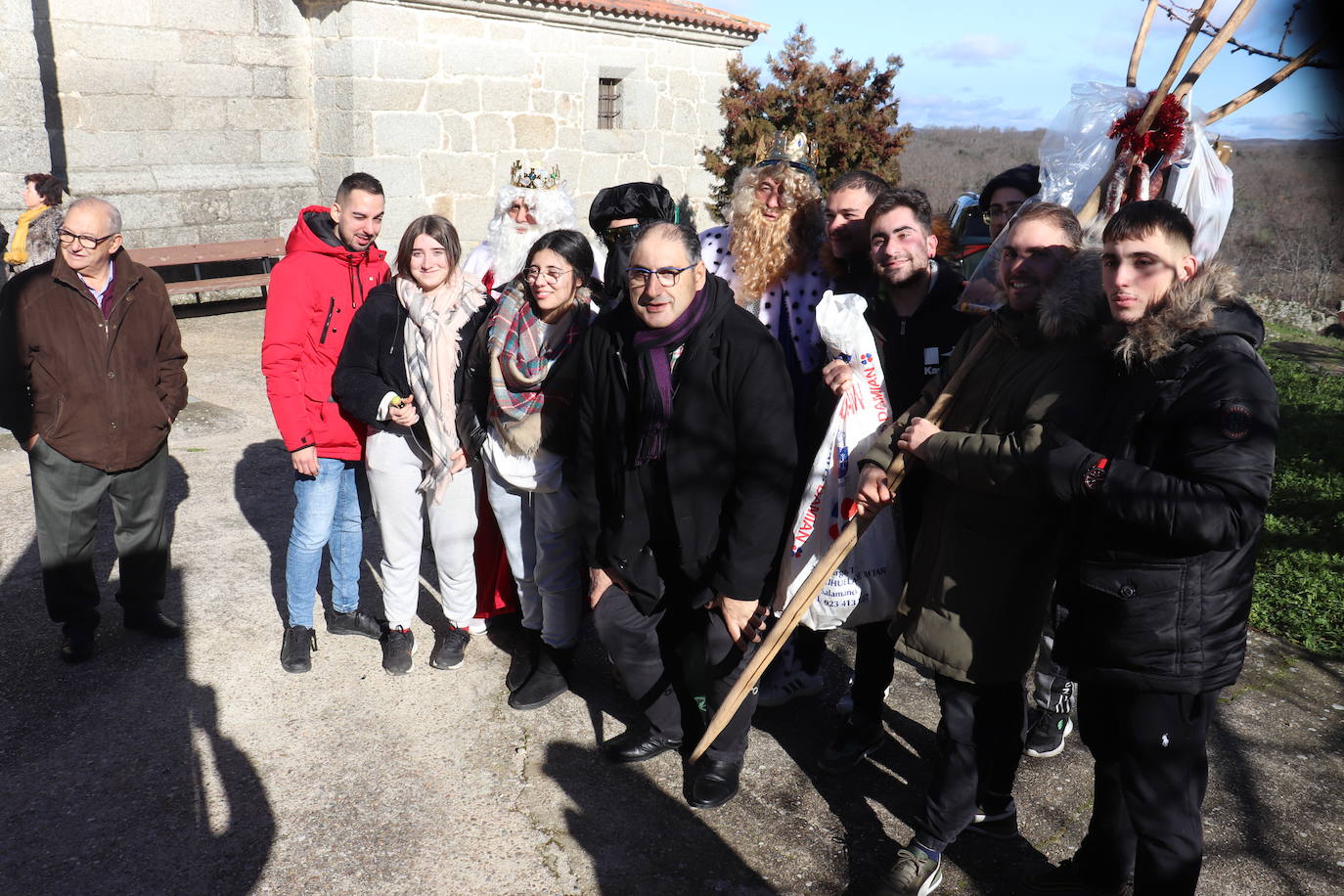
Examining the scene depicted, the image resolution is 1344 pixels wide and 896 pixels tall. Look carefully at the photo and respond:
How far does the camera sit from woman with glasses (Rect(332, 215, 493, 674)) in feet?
11.4

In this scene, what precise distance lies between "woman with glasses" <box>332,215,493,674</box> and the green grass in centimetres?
354

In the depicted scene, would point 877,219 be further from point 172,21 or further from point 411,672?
point 172,21

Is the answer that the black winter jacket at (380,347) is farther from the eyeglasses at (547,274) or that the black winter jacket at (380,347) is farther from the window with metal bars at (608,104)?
the window with metal bars at (608,104)

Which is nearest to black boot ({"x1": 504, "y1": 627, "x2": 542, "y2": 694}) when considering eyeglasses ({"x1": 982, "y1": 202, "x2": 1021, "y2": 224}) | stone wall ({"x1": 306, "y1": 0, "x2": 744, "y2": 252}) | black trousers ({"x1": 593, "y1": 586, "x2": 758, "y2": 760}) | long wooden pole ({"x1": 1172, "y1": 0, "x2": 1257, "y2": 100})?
black trousers ({"x1": 593, "y1": 586, "x2": 758, "y2": 760})

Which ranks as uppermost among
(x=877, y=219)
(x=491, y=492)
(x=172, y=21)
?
(x=172, y=21)

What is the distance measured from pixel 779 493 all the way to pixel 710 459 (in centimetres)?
22

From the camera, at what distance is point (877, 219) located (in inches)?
120

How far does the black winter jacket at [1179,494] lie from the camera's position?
6.88ft

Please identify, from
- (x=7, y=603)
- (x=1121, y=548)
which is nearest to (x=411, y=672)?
(x=7, y=603)

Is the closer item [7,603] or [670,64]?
[7,603]

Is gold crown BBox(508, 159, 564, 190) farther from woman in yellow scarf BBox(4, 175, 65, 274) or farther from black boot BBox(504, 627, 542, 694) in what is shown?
woman in yellow scarf BBox(4, 175, 65, 274)

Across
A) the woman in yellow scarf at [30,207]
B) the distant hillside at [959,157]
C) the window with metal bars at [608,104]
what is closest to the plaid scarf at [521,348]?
the woman in yellow scarf at [30,207]

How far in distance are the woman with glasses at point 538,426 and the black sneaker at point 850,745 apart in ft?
3.33

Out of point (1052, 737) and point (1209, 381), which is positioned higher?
point (1209, 381)
